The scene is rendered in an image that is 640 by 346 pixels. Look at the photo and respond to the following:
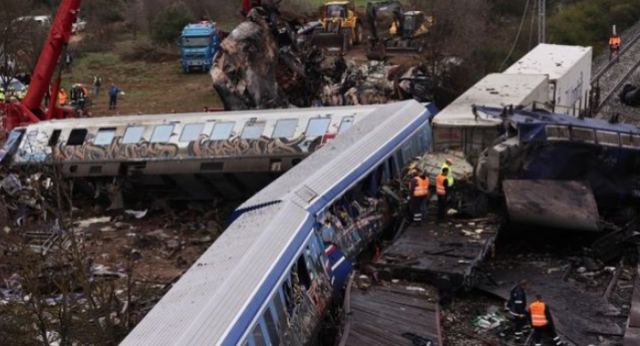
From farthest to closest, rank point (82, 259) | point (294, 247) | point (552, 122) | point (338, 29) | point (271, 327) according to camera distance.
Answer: point (338, 29) → point (552, 122) → point (82, 259) → point (294, 247) → point (271, 327)

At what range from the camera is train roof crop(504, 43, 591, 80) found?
2344cm

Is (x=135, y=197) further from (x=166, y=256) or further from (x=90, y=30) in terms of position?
(x=90, y=30)

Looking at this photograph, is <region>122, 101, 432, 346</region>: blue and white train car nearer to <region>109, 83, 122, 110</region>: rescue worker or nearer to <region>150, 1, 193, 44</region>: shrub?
<region>109, 83, 122, 110</region>: rescue worker

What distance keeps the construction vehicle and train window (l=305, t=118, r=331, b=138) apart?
52.5ft

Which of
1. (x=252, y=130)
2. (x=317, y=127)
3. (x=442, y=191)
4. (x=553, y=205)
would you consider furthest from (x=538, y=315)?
(x=252, y=130)

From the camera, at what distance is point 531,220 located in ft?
48.0

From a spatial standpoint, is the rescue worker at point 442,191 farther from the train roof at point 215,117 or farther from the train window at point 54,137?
the train window at point 54,137

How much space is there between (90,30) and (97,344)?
134 feet

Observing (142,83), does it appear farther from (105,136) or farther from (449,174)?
(449,174)

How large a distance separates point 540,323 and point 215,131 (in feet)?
34.0

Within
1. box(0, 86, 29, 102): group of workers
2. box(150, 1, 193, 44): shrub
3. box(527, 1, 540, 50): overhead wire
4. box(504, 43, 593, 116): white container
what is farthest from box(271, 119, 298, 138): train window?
box(150, 1, 193, 44): shrub

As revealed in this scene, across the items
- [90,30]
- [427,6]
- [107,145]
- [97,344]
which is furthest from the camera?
[90,30]

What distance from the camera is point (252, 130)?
1936 centimetres

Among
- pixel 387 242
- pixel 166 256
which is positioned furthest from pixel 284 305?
pixel 166 256
